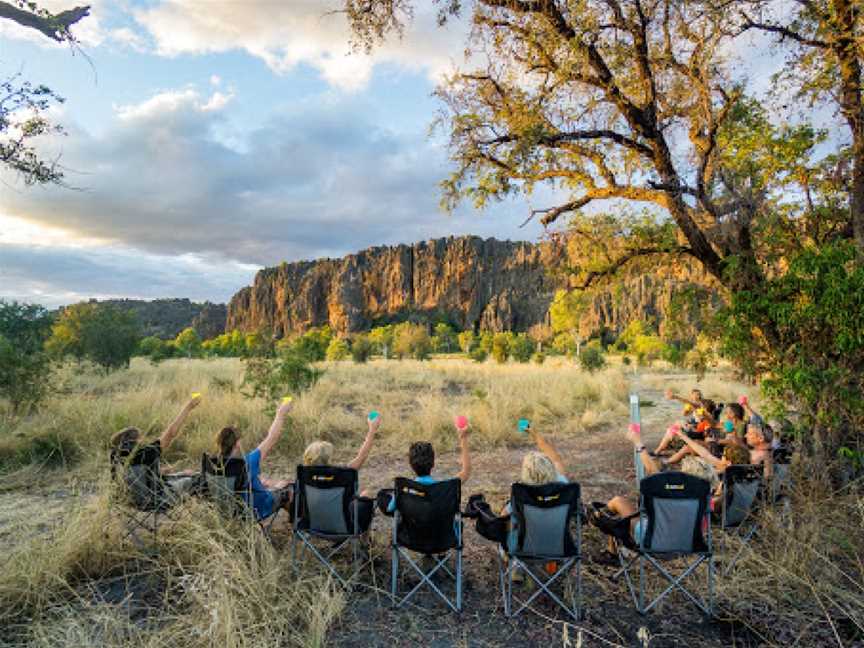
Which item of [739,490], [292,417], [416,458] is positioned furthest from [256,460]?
[292,417]

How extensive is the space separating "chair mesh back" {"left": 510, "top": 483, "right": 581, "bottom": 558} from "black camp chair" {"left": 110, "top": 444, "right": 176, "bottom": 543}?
9.34 feet

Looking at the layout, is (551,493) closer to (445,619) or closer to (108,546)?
(445,619)

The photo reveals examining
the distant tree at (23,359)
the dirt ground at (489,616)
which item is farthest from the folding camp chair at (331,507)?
the distant tree at (23,359)

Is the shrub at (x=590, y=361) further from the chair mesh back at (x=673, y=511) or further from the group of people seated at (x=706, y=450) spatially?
the chair mesh back at (x=673, y=511)

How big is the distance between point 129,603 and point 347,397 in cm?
1119

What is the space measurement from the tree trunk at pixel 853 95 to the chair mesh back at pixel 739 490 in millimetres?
3100

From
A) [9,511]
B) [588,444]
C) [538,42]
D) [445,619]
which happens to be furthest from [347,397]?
[445,619]

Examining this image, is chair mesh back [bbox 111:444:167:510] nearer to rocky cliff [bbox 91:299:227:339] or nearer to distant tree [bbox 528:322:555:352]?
A: distant tree [bbox 528:322:555:352]

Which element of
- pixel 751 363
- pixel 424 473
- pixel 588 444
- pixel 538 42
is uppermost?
pixel 538 42

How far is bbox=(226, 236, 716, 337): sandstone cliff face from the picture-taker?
495 feet

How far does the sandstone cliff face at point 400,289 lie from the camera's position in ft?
495

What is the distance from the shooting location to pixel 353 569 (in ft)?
14.1

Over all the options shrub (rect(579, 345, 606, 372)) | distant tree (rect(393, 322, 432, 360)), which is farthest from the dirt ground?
distant tree (rect(393, 322, 432, 360))

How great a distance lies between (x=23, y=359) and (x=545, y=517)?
10810 millimetres
